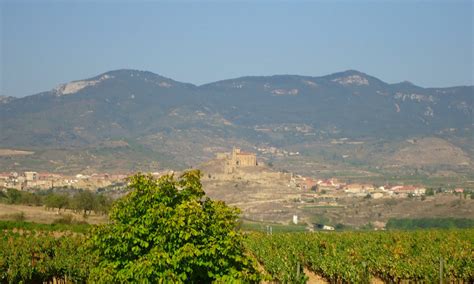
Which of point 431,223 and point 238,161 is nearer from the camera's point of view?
point 431,223

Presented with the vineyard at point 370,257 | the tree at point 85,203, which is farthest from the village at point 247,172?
the vineyard at point 370,257

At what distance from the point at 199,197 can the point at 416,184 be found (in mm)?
169684

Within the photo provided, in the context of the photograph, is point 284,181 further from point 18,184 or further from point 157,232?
point 157,232

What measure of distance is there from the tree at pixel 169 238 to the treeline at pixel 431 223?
7126 cm

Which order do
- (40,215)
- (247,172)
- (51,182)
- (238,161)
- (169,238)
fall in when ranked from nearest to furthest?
1. (169,238)
2. (40,215)
3. (51,182)
4. (247,172)
5. (238,161)

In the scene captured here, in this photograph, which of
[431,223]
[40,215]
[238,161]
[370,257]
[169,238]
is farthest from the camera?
[238,161]

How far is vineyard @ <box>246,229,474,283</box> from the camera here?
99.8ft

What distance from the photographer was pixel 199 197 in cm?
1961

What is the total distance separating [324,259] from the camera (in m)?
35.3

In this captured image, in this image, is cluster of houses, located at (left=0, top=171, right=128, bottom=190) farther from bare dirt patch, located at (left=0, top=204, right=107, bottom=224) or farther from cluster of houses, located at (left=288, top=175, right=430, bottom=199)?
bare dirt patch, located at (left=0, top=204, right=107, bottom=224)

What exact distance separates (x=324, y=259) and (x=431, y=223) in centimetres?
6137

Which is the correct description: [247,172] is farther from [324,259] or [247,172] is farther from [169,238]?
[169,238]

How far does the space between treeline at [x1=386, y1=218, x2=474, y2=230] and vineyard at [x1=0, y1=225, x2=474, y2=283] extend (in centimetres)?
4857

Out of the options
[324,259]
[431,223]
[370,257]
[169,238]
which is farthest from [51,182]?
[169,238]
